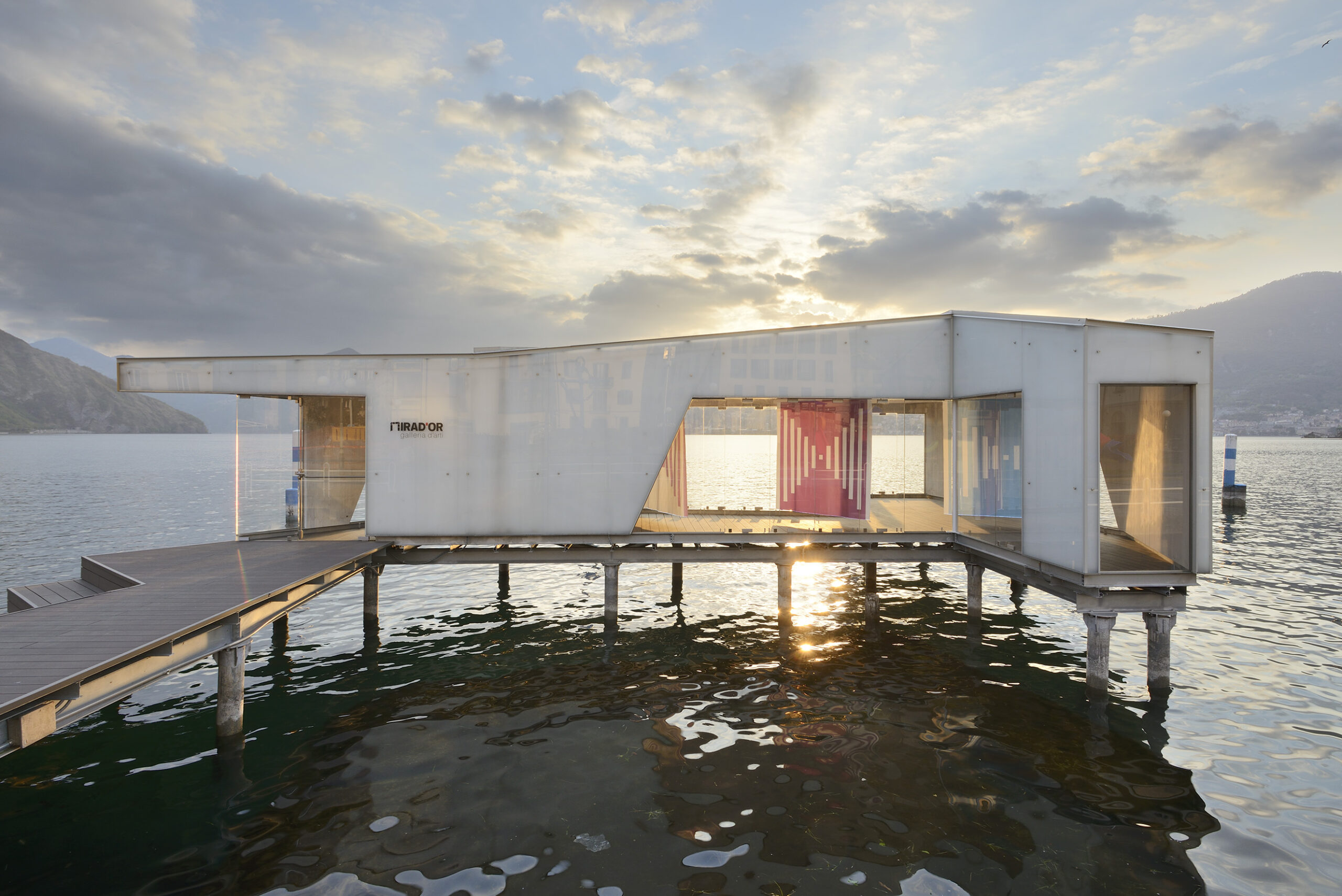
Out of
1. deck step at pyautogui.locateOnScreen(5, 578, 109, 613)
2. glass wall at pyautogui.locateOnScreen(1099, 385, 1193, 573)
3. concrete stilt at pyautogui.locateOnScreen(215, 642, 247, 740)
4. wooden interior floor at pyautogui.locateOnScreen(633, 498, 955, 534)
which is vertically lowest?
concrete stilt at pyautogui.locateOnScreen(215, 642, 247, 740)

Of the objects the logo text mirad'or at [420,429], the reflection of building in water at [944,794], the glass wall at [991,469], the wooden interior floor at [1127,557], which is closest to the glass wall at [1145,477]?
the wooden interior floor at [1127,557]

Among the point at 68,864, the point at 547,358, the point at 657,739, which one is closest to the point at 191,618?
the point at 68,864

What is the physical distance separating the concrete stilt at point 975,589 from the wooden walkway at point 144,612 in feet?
41.5

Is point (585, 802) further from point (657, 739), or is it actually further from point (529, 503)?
point (529, 503)

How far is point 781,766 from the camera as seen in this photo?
318 inches

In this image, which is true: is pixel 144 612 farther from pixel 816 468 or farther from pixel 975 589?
pixel 975 589

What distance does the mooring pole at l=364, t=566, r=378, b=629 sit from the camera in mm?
13648

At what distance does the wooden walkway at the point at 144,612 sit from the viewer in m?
6.09

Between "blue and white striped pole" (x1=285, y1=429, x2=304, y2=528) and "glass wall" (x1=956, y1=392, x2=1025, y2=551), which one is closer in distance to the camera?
"glass wall" (x1=956, y1=392, x2=1025, y2=551)

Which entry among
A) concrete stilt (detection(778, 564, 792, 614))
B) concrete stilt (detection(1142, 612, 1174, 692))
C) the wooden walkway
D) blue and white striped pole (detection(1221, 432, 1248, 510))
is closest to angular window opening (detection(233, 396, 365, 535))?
the wooden walkway

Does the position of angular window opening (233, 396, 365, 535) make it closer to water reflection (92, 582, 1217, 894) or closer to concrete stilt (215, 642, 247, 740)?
water reflection (92, 582, 1217, 894)

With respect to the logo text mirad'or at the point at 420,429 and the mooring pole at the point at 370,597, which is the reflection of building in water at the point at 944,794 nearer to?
the logo text mirad'or at the point at 420,429

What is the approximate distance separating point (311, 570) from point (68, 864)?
4.67m

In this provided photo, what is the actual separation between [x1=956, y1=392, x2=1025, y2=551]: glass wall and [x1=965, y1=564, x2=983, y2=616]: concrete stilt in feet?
3.63
